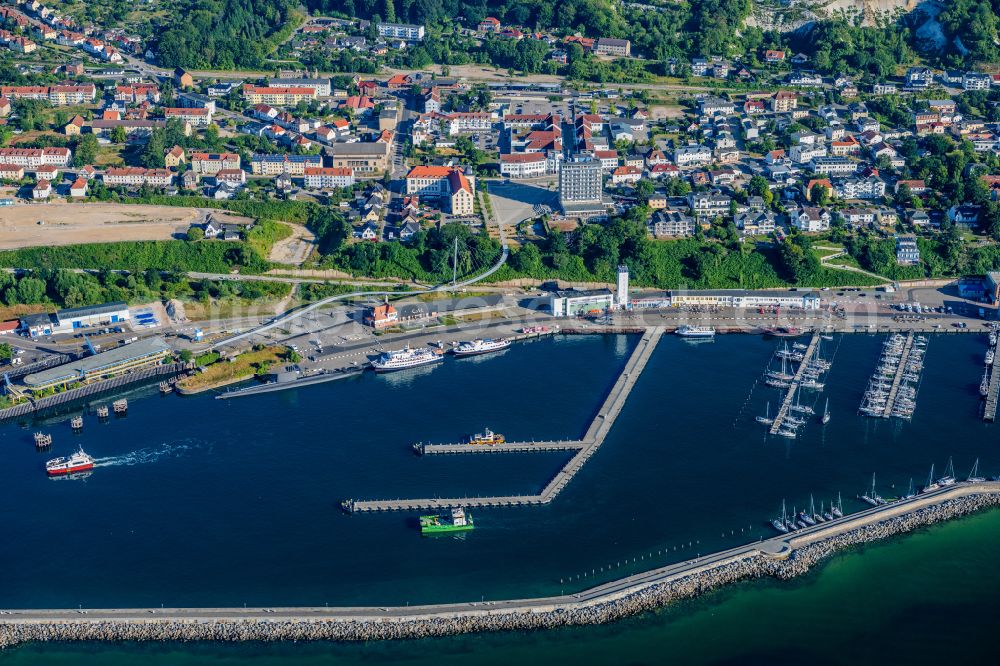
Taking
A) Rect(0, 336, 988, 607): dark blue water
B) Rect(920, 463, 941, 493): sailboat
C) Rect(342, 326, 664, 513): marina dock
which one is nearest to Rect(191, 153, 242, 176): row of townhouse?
Rect(0, 336, 988, 607): dark blue water

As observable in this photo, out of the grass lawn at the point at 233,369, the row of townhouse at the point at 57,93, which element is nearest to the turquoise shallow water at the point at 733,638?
the grass lawn at the point at 233,369

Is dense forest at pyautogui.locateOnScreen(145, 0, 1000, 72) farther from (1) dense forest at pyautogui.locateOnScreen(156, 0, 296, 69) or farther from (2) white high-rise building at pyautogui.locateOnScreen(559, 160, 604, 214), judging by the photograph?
(2) white high-rise building at pyautogui.locateOnScreen(559, 160, 604, 214)

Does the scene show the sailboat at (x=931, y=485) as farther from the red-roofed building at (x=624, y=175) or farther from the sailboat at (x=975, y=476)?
the red-roofed building at (x=624, y=175)

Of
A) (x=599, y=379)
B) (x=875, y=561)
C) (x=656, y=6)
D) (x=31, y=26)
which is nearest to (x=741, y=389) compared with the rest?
(x=599, y=379)

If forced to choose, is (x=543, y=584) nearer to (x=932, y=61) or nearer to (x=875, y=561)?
(x=875, y=561)

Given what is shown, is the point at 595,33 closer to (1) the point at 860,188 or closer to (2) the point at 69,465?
(1) the point at 860,188

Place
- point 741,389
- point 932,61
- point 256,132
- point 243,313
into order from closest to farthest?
point 741,389 < point 243,313 < point 256,132 < point 932,61

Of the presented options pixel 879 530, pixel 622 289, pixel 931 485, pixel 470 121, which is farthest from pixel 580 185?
pixel 879 530
